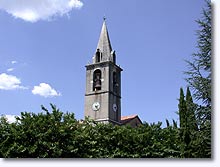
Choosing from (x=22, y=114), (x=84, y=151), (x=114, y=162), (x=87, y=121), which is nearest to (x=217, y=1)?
(x=114, y=162)

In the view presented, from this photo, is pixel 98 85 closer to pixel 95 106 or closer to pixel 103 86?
pixel 103 86

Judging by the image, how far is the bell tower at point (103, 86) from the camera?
695 inches

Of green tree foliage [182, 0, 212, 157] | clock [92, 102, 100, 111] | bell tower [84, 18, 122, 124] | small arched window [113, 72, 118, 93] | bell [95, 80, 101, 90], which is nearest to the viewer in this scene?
green tree foliage [182, 0, 212, 157]

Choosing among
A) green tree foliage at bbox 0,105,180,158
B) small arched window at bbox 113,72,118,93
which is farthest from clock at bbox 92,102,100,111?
green tree foliage at bbox 0,105,180,158

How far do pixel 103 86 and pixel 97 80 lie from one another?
0.82 metres

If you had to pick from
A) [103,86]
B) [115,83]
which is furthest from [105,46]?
[103,86]

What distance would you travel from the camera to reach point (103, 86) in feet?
58.5

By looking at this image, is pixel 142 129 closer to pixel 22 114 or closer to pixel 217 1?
pixel 22 114

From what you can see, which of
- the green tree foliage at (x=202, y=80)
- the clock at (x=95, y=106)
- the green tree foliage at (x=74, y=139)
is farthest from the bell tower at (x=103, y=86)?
the green tree foliage at (x=202, y=80)

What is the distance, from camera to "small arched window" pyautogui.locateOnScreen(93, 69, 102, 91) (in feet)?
59.5

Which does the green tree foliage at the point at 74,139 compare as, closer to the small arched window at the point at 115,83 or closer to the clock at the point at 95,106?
the clock at the point at 95,106

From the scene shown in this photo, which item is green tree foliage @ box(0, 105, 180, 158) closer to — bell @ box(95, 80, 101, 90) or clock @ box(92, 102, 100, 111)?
clock @ box(92, 102, 100, 111)

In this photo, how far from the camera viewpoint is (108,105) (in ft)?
57.9
